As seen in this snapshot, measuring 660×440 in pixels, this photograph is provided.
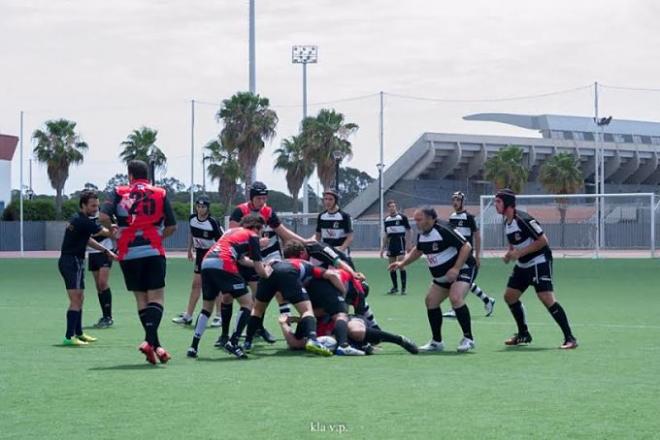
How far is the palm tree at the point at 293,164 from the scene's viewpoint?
241 feet

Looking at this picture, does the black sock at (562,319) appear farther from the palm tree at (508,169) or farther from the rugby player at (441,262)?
the palm tree at (508,169)

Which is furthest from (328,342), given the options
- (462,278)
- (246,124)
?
(246,124)

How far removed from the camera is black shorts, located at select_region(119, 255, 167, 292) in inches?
440

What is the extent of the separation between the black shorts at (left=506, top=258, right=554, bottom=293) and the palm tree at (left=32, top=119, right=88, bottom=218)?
61.4m

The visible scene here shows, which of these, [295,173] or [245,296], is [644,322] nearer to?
[245,296]

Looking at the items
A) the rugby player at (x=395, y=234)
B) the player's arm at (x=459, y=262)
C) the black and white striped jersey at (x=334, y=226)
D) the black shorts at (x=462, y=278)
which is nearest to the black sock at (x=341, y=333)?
the black shorts at (x=462, y=278)

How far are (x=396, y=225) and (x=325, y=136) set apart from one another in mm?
48373

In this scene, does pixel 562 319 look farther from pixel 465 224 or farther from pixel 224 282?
pixel 465 224

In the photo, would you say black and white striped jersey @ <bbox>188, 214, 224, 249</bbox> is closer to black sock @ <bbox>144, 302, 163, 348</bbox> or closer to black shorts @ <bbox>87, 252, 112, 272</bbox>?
black shorts @ <bbox>87, 252, 112, 272</bbox>

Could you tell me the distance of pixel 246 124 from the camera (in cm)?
6738

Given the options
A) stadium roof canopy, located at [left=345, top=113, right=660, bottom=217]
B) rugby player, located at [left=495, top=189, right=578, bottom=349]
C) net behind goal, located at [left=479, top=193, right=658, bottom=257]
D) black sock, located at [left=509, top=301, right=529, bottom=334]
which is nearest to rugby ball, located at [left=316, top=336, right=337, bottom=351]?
rugby player, located at [left=495, top=189, right=578, bottom=349]

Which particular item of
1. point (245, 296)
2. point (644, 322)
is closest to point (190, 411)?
point (245, 296)

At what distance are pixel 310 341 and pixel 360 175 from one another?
108 m

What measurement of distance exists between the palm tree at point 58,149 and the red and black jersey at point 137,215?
2438 inches
